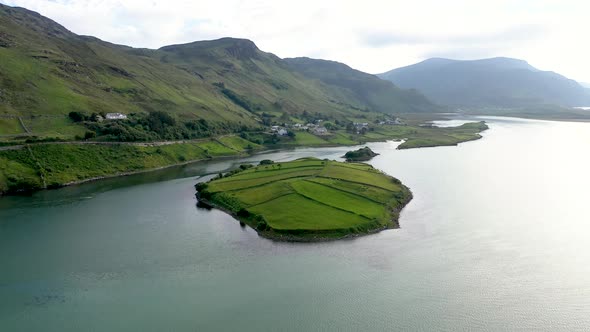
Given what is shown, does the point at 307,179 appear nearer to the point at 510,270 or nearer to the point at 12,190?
the point at 510,270

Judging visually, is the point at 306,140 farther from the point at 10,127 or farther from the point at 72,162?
the point at 10,127

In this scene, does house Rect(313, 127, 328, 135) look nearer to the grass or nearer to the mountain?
the mountain

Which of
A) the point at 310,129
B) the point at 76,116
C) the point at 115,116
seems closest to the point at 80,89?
the point at 115,116

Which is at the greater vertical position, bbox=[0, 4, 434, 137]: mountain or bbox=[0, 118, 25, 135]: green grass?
bbox=[0, 4, 434, 137]: mountain

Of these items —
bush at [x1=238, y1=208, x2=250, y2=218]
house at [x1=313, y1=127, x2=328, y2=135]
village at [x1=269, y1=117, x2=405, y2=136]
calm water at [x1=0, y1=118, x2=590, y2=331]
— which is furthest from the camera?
house at [x1=313, y1=127, x2=328, y2=135]

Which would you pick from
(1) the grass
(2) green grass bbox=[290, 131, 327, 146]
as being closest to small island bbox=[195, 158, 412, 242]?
(1) the grass

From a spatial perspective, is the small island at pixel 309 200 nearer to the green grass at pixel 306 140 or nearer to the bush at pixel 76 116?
the bush at pixel 76 116
